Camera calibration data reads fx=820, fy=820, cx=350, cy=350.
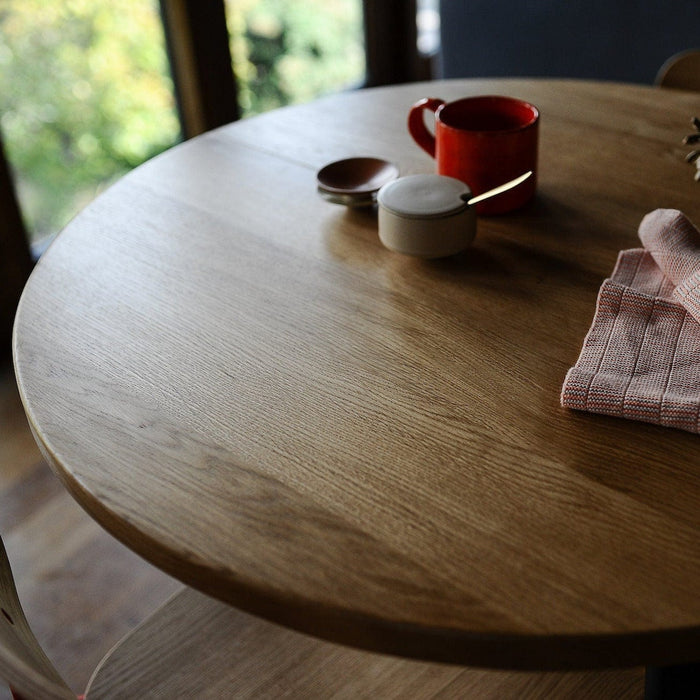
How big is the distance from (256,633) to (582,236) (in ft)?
1.78

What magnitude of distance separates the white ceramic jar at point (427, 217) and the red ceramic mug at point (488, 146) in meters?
0.07

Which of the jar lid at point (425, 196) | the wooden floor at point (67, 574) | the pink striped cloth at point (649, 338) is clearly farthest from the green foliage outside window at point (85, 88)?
the pink striped cloth at point (649, 338)

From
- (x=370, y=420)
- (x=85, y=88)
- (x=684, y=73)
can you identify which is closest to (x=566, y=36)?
(x=684, y=73)

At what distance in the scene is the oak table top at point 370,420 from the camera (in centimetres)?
52

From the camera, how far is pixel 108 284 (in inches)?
34.1

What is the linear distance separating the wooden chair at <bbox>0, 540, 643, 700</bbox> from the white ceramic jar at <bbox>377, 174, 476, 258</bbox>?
411 mm

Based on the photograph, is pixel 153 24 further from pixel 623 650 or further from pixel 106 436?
pixel 623 650

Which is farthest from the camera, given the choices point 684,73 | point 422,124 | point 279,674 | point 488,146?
point 684,73

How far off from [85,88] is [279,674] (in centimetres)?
168

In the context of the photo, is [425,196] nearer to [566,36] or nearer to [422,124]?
[422,124]

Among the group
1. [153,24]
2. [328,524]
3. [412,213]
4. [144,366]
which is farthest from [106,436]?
[153,24]

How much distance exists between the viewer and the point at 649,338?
71 centimetres

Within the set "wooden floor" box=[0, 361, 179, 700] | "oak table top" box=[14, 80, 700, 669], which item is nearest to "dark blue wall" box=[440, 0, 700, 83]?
"oak table top" box=[14, 80, 700, 669]

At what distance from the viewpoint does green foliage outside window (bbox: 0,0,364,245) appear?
6.22ft
